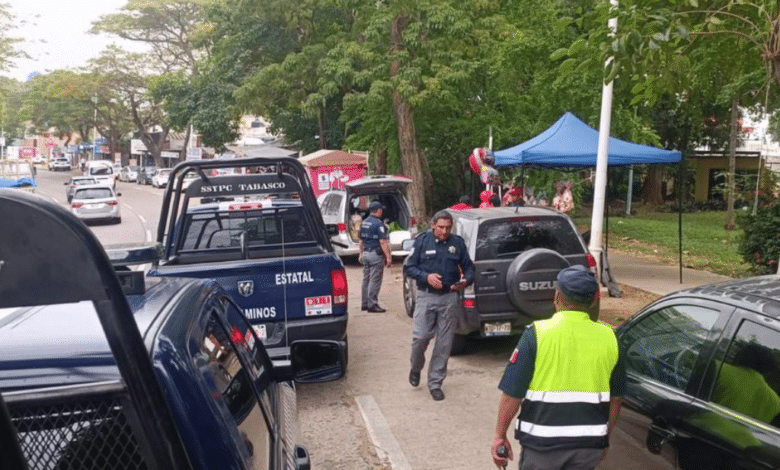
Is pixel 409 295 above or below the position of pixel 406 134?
below

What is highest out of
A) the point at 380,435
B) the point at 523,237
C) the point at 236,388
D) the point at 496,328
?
the point at 236,388

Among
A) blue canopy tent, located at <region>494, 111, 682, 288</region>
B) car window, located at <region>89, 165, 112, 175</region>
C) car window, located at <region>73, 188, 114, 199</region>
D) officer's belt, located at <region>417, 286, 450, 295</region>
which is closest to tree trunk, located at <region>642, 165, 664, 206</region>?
blue canopy tent, located at <region>494, 111, 682, 288</region>

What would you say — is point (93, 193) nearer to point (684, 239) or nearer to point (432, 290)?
point (684, 239)

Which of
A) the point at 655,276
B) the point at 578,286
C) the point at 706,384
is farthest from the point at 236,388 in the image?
the point at 655,276

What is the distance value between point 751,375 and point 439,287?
4146mm

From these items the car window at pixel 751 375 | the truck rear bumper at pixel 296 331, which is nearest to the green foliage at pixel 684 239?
the truck rear bumper at pixel 296 331

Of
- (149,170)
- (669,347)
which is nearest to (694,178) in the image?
(669,347)

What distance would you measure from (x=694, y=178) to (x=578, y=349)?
3292cm

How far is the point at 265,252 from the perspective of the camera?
8.27 meters

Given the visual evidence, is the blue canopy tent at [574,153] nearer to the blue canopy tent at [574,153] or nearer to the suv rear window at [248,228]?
the blue canopy tent at [574,153]

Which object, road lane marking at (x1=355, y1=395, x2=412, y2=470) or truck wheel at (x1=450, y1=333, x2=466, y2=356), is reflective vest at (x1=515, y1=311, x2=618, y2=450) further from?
truck wheel at (x1=450, y1=333, x2=466, y2=356)

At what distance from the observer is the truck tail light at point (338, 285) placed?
747 centimetres

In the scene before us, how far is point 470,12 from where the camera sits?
2158cm

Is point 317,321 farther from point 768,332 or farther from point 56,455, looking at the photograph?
point 56,455
